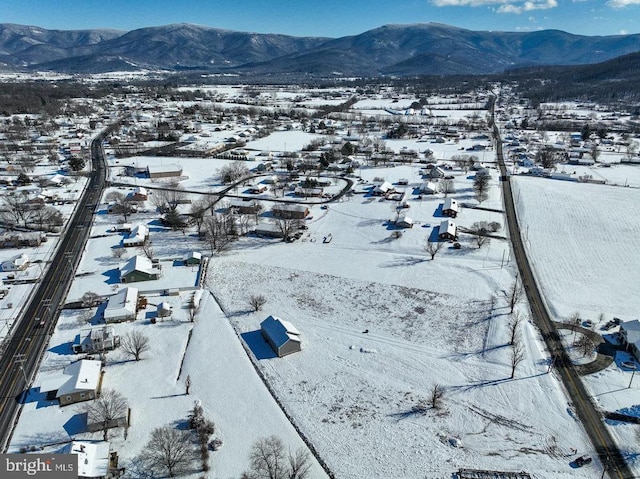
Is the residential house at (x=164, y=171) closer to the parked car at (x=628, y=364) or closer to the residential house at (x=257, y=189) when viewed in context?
the residential house at (x=257, y=189)

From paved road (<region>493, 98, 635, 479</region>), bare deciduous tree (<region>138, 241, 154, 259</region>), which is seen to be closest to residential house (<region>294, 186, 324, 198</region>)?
bare deciduous tree (<region>138, 241, 154, 259</region>)

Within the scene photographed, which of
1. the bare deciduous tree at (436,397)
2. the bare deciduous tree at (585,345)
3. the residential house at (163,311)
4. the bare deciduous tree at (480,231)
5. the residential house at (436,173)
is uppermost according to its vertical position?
the residential house at (436,173)

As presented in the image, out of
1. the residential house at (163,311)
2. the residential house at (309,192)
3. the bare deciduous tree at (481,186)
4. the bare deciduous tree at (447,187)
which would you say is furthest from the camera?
the bare deciduous tree at (447,187)

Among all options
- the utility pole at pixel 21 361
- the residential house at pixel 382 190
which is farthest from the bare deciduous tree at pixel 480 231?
the utility pole at pixel 21 361

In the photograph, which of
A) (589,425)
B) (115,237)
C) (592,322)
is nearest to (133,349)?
(115,237)

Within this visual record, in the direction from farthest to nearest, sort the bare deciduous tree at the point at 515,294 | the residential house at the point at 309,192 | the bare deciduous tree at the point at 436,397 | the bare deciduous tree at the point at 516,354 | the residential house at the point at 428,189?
1. the residential house at the point at 428,189
2. the residential house at the point at 309,192
3. the bare deciduous tree at the point at 515,294
4. the bare deciduous tree at the point at 516,354
5. the bare deciduous tree at the point at 436,397

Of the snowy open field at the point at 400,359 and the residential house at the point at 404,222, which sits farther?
Result: the residential house at the point at 404,222
